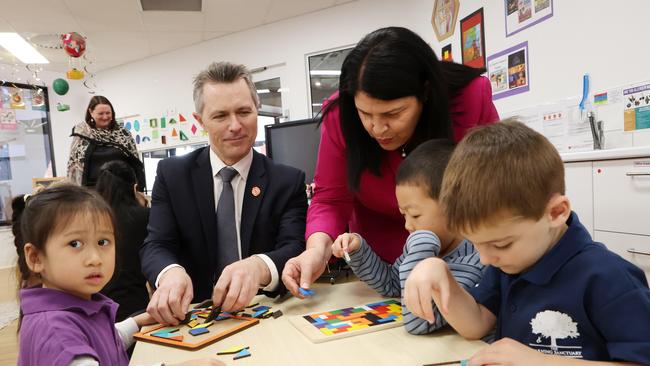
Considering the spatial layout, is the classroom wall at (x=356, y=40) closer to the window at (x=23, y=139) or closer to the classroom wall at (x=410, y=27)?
the classroom wall at (x=410, y=27)

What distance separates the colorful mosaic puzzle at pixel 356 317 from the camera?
859 millimetres

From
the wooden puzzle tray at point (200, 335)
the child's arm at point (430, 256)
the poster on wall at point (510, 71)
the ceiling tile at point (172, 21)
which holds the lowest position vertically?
the wooden puzzle tray at point (200, 335)

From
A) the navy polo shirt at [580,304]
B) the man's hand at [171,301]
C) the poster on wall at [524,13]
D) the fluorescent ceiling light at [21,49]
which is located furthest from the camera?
the fluorescent ceiling light at [21,49]

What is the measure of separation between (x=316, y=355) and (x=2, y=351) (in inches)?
116

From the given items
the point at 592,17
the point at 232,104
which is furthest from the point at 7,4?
the point at 592,17

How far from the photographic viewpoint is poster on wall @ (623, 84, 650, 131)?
2.23m

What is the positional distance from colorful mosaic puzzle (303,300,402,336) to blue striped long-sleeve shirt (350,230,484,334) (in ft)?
0.18

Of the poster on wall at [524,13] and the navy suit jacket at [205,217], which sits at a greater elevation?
the poster on wall at [524,13]

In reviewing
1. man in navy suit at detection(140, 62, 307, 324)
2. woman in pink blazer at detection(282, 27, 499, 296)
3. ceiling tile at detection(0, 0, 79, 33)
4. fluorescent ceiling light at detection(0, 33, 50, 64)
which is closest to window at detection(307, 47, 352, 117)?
ceiling tile at detection(0, 0, 79, 33)

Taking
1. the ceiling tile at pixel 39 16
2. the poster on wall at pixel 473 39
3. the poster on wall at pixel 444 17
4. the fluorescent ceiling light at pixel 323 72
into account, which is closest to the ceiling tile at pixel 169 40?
the ceiling tile at pixel 39 16

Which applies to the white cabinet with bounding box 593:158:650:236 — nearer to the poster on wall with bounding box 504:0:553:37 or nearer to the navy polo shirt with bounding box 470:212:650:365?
the poster on wall with bounding box 504:0:553:37

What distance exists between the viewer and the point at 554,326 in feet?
2.23

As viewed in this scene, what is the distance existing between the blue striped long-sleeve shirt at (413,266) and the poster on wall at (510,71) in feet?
Answer: 7.85

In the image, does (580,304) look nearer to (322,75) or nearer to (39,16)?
(322,75)
